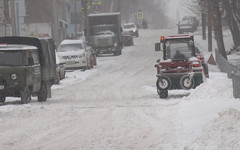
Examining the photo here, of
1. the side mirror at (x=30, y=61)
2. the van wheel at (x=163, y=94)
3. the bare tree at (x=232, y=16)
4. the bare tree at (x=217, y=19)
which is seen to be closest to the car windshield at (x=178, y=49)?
the van wheel at (x=163, y=94)

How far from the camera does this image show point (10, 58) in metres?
20.6

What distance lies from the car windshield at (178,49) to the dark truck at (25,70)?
13.9 feet

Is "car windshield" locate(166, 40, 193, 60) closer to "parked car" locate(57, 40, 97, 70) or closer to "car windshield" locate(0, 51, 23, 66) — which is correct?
"car windshield" locate(0, 51, 23, 66)

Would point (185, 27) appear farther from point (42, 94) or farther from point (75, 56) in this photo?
point (42, 94)

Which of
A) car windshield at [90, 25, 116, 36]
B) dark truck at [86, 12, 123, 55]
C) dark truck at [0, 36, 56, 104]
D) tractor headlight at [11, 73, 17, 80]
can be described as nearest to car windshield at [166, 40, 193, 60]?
dark truck at [0, 36, 56, 104]

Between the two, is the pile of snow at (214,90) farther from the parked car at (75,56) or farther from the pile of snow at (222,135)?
the parked car at (75,56)

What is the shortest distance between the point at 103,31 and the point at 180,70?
29.5 meters

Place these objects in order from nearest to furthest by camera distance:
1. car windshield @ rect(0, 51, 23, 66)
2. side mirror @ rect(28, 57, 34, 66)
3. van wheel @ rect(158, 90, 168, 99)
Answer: car windshield @ rect(0, 51, 23, 66) < side mirror @ rect(28, 57, 34, 66) < van wheel @ rect(158, 90, 168, 99)

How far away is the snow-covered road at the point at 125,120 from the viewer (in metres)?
11.1

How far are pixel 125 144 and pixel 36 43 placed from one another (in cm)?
1211

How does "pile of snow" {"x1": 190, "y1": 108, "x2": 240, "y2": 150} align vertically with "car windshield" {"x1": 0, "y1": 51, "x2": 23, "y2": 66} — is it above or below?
below

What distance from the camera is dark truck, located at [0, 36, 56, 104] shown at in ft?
66.3

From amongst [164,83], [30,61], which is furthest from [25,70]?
[164,83]

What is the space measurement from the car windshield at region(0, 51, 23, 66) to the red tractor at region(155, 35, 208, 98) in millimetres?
4417
